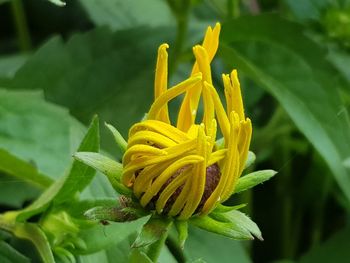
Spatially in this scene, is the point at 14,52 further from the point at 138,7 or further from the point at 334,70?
Answer: the point at 334,70

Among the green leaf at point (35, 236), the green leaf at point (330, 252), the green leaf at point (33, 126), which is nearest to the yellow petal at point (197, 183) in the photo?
the green leaf at point (35, 236)

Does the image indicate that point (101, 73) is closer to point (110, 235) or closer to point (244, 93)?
point (244, 93)

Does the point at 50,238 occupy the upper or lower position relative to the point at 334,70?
lower

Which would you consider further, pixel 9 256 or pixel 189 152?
pixel 9 256

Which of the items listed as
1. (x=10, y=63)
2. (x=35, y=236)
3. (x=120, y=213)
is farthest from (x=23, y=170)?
(x=10, y=63)

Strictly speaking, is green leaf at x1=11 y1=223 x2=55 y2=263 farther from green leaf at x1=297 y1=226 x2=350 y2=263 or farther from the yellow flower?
green leaf at x1=297 y1=226 x2=350 y2=263

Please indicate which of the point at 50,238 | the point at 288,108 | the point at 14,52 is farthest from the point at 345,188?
the point at 14,52

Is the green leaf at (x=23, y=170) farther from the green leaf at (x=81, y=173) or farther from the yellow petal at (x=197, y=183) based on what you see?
the yellow petal at (x=197, y=183)
